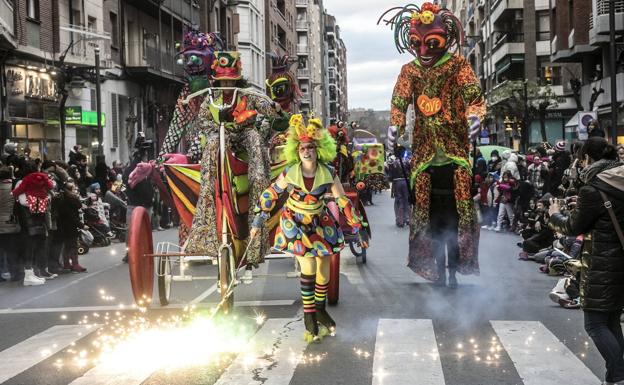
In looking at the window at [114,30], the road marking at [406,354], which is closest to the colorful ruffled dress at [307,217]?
the road marking at [406,354]

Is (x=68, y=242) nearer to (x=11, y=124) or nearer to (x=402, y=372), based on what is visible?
(x=402, y=372)

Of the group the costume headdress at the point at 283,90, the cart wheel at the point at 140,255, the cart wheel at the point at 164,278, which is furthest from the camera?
the costume headdress at the point at 283,90

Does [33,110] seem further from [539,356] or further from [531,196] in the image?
[539,356]

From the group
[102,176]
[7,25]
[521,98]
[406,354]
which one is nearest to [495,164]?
[102,176]

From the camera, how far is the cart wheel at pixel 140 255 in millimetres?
8133

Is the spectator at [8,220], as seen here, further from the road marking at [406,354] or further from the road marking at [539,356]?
the road marking at [539,356]

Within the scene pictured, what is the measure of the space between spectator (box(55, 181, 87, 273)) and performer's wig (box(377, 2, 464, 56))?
5.92 metres

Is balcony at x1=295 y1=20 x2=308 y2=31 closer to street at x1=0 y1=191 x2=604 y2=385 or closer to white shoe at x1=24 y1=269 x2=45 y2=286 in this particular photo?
white shoe at x1=24 y1=269 x2=45 y2=286

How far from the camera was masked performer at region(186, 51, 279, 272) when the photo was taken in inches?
335

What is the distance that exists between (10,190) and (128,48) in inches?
885

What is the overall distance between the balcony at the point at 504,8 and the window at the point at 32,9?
123ft

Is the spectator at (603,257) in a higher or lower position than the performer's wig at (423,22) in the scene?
lower

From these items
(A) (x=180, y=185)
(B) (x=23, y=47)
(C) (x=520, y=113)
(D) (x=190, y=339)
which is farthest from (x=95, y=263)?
(C) (x=520, y=113)

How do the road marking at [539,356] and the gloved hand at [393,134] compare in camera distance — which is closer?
the road marking at [539,356]
